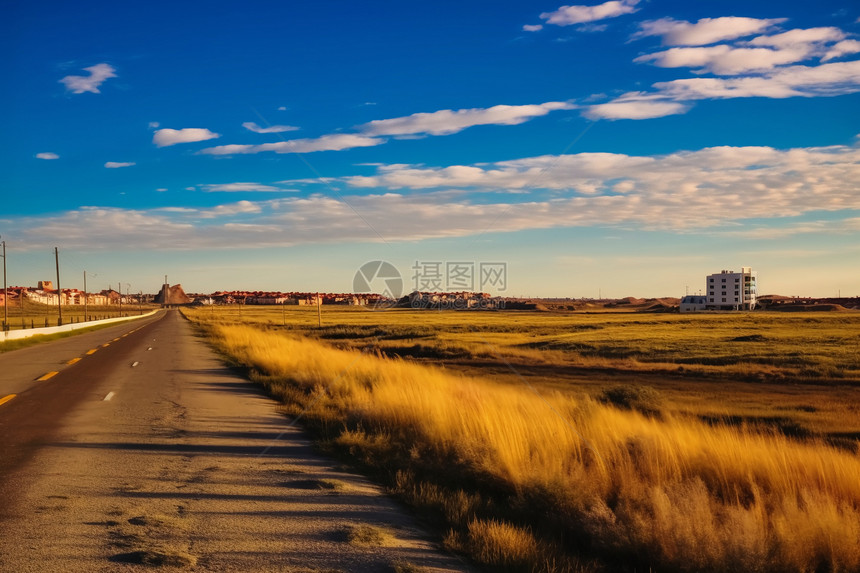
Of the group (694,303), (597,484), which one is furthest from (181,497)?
(694,303)

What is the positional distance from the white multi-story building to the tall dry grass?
15857cm

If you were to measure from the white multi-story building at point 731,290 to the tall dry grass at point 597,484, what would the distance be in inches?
6243

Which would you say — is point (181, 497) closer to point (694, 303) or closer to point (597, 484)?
point (597, 484)

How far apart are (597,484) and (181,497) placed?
431 cm

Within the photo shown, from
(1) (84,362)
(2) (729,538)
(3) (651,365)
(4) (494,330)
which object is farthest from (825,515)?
(4) (494,330)

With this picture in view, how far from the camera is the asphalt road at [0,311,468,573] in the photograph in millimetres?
4816

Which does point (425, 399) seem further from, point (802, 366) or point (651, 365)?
point (802, 366)

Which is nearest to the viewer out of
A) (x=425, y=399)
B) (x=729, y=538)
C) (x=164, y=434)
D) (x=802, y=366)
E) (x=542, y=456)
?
(x=729, y=538)

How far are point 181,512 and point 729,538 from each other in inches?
184

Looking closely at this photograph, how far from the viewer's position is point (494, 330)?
62.9m

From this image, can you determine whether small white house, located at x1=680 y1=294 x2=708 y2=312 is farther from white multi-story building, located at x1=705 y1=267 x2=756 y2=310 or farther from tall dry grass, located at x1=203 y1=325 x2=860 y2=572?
tall dry grass, located at x1=203 y1=325 x2=860 y2=572

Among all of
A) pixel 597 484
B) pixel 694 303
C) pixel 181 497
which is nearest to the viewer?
pixel 181 497

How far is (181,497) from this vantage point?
6.35m

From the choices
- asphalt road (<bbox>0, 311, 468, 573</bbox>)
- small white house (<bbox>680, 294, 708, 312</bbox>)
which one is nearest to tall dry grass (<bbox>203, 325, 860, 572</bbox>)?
asphalt road (<bbox>0, 311, 468, 573</bbox>)
